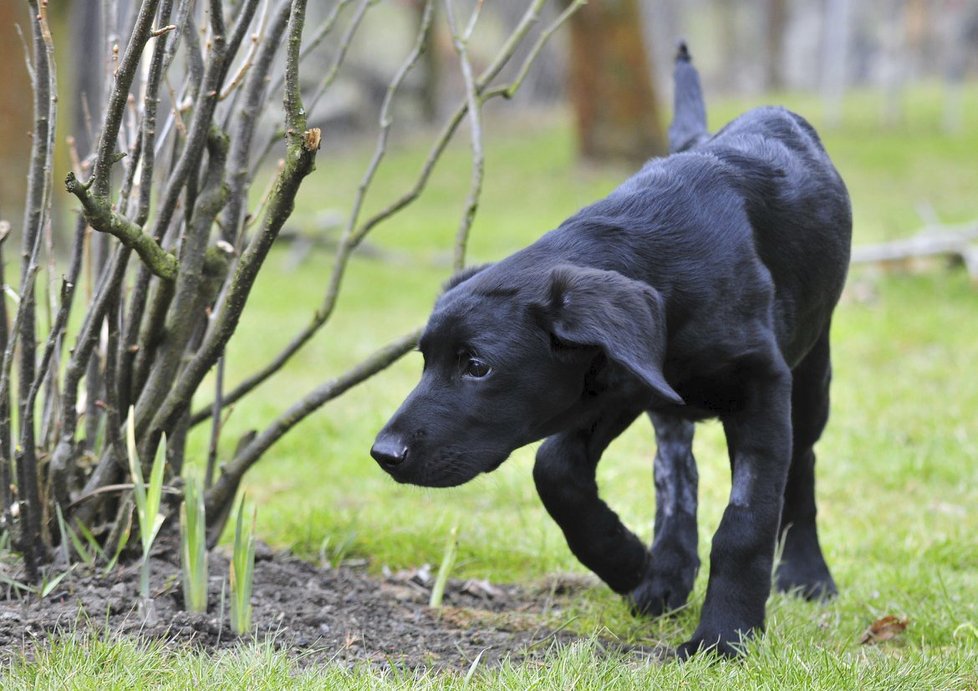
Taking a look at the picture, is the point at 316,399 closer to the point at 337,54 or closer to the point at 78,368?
the point at 78,368

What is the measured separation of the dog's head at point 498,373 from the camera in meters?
2.87

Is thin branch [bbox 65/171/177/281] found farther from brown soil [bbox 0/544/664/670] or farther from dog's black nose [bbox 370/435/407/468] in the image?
brown soil [bbox 0/544/664/670]

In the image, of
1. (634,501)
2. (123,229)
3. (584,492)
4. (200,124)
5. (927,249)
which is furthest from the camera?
(927,249)

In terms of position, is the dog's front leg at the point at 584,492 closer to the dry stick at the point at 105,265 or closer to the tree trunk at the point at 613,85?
the dry stick at the point at 105,265

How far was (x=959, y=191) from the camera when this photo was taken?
48.0 feet

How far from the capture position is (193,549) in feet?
10.3

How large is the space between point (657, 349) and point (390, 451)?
67 cm

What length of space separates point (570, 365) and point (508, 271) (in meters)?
0.30

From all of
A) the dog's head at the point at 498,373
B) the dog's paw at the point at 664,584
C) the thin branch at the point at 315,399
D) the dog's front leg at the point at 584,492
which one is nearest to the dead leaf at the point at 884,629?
the dog's paw at the point at 664,584

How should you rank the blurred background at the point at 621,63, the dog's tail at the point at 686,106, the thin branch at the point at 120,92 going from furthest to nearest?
the blurred background at the point at 621,63, the dog's tail at the point at 686,106, the thin branch at the point at 120,92

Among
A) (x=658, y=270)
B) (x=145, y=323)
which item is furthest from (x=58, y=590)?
(x=658, y=270)

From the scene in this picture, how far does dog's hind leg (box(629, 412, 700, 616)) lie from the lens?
3557mm

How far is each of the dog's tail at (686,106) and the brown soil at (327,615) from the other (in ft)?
5.11

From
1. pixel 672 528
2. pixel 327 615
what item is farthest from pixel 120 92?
pixel 672 528
